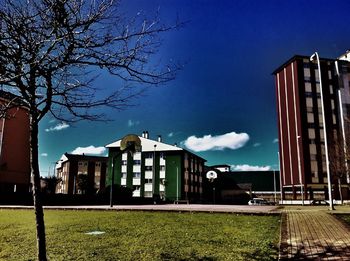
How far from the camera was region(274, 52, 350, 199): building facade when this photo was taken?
197ft

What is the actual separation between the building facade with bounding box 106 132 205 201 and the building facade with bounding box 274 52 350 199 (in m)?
19.2

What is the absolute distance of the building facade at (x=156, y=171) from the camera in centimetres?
6781

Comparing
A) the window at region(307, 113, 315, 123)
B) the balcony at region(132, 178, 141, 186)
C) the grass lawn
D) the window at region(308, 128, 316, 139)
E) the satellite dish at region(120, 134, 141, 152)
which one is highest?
the window at region(307, 113, 315, 123)

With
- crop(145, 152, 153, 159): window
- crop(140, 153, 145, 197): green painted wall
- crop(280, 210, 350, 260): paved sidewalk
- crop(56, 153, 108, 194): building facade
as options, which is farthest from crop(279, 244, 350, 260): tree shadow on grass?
crop(56, 153, 108, 194): building facade

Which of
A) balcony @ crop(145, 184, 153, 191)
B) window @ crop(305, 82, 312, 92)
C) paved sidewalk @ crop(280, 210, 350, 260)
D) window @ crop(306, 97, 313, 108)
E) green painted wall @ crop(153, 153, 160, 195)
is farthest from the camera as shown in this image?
balcony @ crop(145, 184, 153, 191)

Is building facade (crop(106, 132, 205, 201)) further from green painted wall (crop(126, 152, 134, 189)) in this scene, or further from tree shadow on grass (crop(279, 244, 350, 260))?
tree shadow on grass (crop(279, 244, 350, 260))

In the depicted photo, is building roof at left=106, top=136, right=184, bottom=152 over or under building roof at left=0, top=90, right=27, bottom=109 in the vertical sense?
over

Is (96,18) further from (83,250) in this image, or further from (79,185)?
(79,185)

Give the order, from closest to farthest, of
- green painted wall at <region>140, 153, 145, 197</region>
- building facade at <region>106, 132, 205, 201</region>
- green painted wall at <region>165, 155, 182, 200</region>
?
green painted wall at <region>165, 155, 182, 200</region>
building facade at <region>106, 132, 205, 201</region>
green painted wall at <region>140, 153, 145, 197</region>

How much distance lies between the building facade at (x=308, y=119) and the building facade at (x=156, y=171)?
19.2m

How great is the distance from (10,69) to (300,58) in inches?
2568

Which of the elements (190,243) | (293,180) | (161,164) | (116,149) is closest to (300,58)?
(293,180)

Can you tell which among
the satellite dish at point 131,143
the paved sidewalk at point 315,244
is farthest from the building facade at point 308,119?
the paved sidewalk at point 315,244

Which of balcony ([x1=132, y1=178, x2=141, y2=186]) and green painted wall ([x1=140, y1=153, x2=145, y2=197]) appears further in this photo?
balcony ([x1=132, y1=178, x2=141, y2=186])
